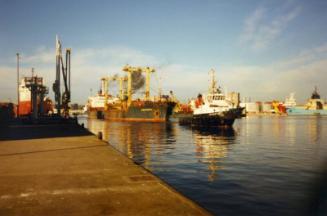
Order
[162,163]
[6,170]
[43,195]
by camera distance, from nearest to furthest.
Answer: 1. [43,195]
2. [6,170]
3. [162,163]

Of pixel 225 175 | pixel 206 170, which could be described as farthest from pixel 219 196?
pixel 206 170

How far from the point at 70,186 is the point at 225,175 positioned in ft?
34.5

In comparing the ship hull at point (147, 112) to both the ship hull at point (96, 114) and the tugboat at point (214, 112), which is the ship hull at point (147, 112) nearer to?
the tugboat at point (214, 112)

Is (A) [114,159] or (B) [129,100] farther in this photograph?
(B) [129,100]

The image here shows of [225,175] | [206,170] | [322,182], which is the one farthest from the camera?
[206,170]

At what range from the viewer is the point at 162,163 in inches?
835

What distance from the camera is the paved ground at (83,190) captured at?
6676mm

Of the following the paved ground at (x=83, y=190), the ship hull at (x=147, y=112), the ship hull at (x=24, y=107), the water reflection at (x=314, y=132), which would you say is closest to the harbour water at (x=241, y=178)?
the paved ground at (x=83, y=190)

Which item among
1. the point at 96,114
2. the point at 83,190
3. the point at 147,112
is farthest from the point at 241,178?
the point at 96,114

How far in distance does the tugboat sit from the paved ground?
49120 mm

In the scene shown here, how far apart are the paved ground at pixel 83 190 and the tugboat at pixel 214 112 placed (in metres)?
49.1

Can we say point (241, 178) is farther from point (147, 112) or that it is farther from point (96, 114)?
point (96, 114)

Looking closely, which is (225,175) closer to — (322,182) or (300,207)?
(300,207)

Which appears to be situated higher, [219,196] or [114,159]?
[114,159]
